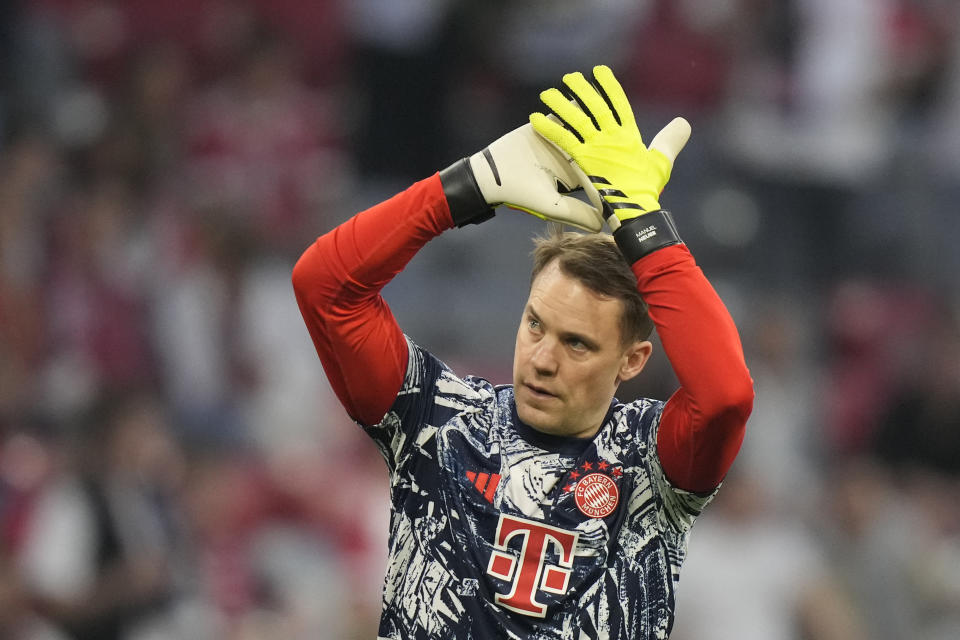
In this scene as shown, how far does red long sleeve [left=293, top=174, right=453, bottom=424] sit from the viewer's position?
9.29 feet

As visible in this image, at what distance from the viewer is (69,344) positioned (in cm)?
637

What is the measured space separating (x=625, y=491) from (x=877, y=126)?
6.26 m

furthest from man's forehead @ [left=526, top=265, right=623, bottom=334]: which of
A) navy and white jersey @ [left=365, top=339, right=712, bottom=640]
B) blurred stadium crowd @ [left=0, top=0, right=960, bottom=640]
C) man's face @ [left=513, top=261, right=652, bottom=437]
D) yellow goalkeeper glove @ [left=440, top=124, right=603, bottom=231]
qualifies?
blurred stadium crowd @ [left=0, top=0, right=960, bottom=640]

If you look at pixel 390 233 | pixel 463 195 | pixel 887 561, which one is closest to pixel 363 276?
pixel 390 233

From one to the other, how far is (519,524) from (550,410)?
0.24 m

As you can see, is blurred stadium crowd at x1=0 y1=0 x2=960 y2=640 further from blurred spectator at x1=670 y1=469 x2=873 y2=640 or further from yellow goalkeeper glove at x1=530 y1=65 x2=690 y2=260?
yellow goalkeeper glove at x1=530 y1=65 x2=690 y2=260

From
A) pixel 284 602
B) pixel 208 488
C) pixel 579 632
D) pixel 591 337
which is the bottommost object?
pixel 284 602

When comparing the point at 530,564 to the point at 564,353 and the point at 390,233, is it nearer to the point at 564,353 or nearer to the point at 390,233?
the point at 564,353

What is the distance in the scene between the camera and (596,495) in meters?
2.89

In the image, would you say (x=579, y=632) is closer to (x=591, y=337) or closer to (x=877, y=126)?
(x=591, y=337)

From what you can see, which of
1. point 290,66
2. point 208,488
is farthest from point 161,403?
point 290,66

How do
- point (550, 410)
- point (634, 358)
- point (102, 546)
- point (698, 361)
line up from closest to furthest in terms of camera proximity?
point (698, 361), point (550, 410), point (634, 358), point (102, 546)

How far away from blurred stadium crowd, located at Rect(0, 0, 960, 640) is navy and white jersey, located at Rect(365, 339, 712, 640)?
2.82 m

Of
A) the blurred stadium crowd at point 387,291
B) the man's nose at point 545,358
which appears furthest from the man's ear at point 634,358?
the blurred stadium crowd at point 387,291
